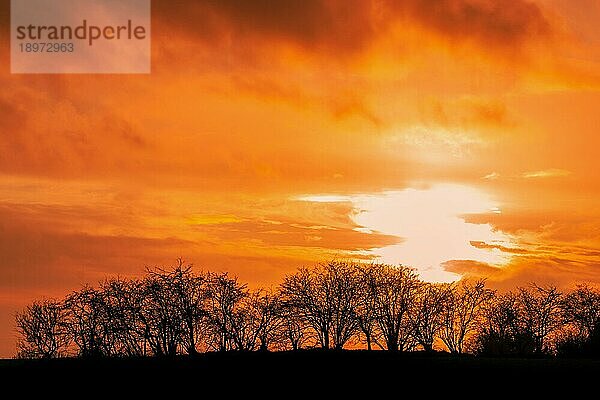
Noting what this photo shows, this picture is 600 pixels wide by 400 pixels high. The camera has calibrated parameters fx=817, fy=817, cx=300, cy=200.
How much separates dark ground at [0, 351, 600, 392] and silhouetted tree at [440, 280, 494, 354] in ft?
179

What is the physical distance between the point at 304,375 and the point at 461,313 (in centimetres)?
6768

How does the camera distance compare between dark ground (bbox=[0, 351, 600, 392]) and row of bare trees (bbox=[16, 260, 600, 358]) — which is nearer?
dark ground (bbox=[0, 351, 600, 392])

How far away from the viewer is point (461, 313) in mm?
110250

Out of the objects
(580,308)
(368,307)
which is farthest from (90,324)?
(580,308)

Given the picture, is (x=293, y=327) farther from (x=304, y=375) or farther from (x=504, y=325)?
(x=304, y=375)

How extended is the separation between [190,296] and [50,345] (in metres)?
19.0

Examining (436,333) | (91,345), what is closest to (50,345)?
(91,345)

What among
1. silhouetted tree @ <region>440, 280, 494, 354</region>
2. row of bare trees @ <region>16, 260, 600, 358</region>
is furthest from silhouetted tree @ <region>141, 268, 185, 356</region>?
silhouetted tree @ <region>440, 280, 494, 354</region>

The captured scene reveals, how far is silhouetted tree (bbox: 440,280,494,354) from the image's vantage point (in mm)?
108006

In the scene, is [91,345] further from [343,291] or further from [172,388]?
[172,388]

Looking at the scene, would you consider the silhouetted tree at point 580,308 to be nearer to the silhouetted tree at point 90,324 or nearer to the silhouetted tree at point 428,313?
the silhouetted tree at point 428,313

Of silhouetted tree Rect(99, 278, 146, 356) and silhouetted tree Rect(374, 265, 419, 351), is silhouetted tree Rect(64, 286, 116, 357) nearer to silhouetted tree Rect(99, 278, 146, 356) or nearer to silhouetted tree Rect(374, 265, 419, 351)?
silhouetted tree Rect(99, 278, 146, 356)

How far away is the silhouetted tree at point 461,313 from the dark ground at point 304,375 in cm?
5443

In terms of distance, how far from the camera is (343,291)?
342 ft
